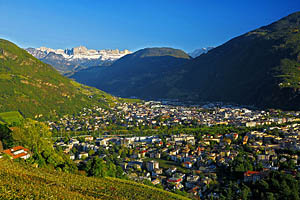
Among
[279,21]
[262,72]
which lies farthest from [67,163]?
[279,21]

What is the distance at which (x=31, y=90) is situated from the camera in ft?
314

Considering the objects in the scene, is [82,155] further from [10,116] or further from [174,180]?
[10,116]

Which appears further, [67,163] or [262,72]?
[262,72]

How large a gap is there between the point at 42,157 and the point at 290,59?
121 metres

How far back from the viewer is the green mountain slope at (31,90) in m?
83.9

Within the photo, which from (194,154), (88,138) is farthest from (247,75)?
(194,154)

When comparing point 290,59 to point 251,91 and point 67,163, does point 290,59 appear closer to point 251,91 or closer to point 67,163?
point 251,91

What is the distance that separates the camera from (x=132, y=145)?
2106 inches

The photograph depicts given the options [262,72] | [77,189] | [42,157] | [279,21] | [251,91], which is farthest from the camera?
[279,21]

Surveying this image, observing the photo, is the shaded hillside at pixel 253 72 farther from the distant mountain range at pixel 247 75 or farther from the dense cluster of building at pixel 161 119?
the dense cluster of building at pixel 161 119

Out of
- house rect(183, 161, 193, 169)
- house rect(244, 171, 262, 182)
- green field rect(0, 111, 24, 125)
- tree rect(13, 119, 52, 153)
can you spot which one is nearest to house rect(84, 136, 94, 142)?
green field rect(0, 111, 24, 125)

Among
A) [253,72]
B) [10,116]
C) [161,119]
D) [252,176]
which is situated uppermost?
[253,72]

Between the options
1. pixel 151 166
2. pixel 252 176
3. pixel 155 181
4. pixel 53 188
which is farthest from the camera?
pixel 151 166

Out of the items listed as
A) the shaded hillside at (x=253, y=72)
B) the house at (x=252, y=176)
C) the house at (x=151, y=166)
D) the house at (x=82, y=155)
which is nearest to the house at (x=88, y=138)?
the house at (x=82, y=155)
